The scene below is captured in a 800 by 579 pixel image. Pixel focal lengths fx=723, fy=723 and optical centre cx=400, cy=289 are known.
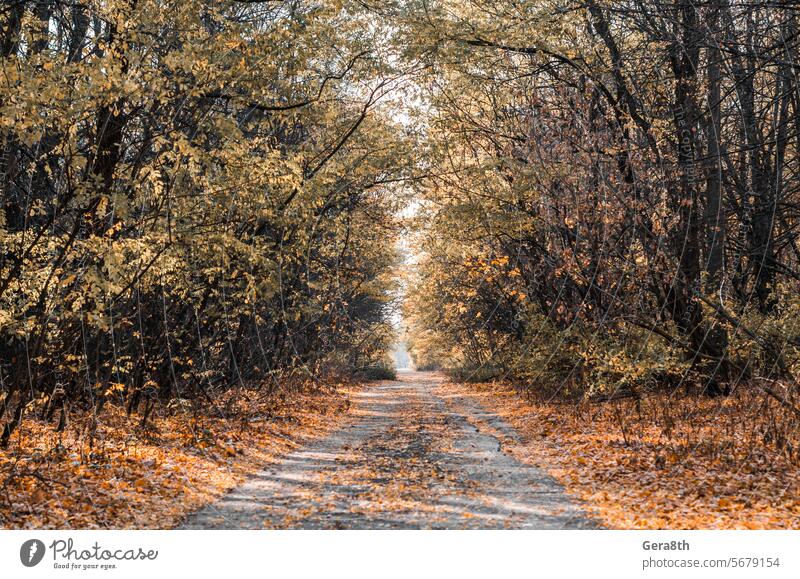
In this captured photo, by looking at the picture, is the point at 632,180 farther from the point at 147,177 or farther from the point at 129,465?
the point at 129,465

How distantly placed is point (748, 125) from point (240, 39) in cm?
1043

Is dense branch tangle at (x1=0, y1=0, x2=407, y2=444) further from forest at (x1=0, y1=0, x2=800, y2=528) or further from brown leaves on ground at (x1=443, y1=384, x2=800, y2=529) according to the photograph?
brown leaves on ground at (x1=443, y1=384, x2=800, y2=529)

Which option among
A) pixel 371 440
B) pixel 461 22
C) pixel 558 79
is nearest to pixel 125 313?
pixel 371 440

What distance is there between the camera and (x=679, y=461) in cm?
951

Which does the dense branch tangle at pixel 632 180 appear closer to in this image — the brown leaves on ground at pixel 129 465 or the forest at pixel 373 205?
the forest at pixel 373 205

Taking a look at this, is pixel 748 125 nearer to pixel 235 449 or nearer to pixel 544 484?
pixel 544 484

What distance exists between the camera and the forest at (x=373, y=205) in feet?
28.1
